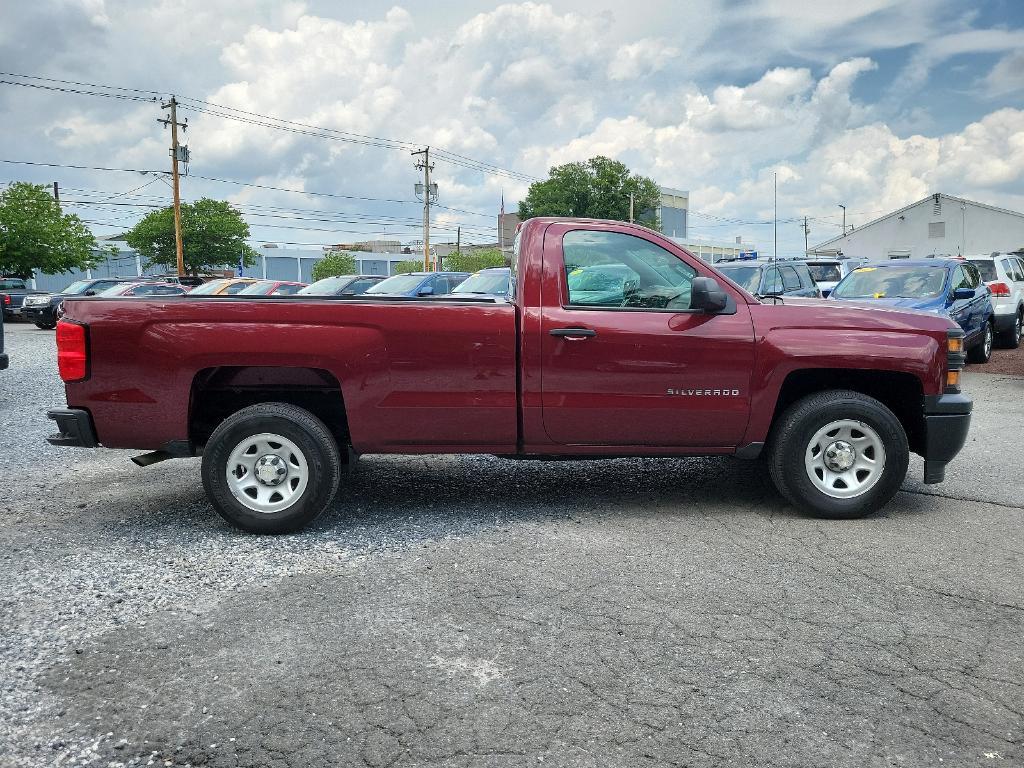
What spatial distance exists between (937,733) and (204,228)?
85.8 m

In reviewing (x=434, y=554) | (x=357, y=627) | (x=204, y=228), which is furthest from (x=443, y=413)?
(x=204, y=228)

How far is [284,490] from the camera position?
5078 millimetres

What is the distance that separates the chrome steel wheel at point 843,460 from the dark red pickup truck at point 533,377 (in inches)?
0.5

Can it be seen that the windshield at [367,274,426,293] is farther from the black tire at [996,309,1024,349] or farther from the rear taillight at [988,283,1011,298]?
the black tire at [996,309,1024,349]

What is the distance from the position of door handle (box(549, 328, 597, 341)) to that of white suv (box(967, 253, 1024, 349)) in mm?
13894

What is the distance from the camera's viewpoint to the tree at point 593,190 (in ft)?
285

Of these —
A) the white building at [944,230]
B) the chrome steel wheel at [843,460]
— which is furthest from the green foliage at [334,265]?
the chrome steel wheel at [843,460]

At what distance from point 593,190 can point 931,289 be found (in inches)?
3043

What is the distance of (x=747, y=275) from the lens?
14188mm

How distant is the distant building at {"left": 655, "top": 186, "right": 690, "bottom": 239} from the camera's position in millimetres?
142625

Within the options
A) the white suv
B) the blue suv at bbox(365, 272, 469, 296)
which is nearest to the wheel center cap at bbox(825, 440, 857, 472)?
the white suv

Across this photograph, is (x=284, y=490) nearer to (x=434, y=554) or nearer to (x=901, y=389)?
(x=434, y=554)

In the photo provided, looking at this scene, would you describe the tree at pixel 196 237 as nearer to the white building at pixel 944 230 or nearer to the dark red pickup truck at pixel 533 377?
the white building at pixel 944 230

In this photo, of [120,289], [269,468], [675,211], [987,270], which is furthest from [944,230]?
[675,211]
